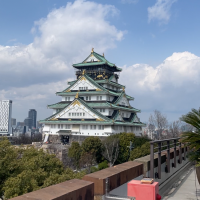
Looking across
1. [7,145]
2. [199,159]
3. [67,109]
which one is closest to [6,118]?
[67,109]

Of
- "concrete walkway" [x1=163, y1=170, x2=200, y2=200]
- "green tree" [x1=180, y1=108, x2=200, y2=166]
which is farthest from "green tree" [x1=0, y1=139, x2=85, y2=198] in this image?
"green tree" [x1=180, y1=108, x2=200, y2=166]

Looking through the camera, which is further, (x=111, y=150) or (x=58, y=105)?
(x=58, y=105)

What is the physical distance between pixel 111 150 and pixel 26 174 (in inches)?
865

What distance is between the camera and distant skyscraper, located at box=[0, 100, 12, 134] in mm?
129125

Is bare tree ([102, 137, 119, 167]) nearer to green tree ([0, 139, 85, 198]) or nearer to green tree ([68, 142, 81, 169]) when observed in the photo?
green tree ([68, 142, 81, 169])

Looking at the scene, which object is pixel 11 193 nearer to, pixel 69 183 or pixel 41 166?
pixel 41 166

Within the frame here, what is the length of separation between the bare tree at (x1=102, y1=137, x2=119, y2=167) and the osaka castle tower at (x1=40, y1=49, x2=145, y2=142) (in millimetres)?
4483

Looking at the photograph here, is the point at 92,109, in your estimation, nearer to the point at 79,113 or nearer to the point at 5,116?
the point at 79,113

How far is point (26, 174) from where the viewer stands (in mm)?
10820

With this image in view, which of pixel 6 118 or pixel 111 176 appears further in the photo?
pixel 6 118

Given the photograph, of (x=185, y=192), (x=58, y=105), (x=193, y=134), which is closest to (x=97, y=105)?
(x=58, y=105)

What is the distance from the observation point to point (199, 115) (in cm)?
844

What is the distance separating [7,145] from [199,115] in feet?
39.4

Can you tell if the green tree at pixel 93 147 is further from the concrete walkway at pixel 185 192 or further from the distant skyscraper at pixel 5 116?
the distant skyscraper at pixel 5 116
